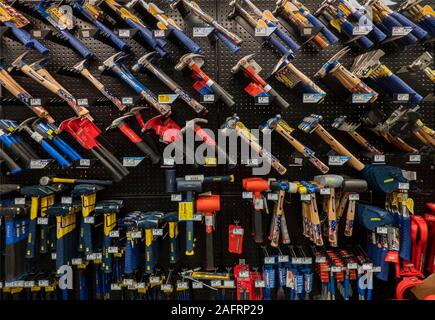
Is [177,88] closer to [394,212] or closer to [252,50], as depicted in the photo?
[252,50]

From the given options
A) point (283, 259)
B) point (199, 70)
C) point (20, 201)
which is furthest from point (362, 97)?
point (20, 201)

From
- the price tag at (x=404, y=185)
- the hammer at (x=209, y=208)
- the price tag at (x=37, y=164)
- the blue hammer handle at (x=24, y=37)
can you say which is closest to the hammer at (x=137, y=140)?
the hammer at (x=209, y=208)

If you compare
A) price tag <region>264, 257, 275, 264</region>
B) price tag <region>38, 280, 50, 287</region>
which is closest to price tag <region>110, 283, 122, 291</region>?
price tag <region>38, 280, 50, 287</region>

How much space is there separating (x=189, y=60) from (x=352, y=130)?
151 centimetres

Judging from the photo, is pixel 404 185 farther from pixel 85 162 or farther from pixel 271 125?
pixel 85 162

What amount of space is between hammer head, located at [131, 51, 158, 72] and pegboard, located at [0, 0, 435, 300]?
227 mm

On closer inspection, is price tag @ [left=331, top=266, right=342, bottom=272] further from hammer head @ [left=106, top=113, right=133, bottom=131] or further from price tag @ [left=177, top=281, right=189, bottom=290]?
hammer head @ [left=106, top=113, right=133, bottom=131]

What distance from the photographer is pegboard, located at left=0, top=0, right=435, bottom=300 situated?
2.56m

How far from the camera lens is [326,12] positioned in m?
2.37

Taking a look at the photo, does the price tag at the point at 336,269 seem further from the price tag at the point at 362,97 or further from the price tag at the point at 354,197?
the price tag at the point at 362,97

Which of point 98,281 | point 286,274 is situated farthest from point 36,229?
point 286,274

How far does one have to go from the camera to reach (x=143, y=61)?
229 cm

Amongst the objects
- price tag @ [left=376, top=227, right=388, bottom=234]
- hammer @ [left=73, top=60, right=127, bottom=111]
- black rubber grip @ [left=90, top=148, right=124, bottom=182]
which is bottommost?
price tag @ [left=376, top=227, right=388, bottom=234]
